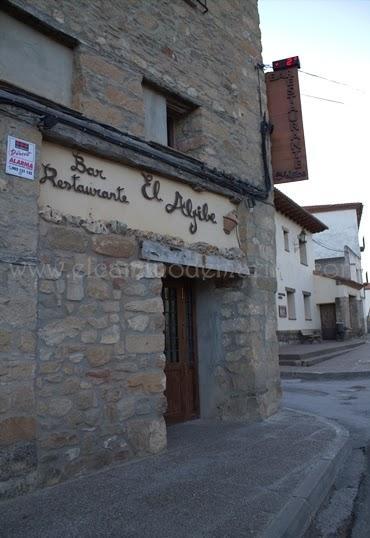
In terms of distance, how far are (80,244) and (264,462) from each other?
2.66 m

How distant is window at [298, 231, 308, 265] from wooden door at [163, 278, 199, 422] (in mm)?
15259

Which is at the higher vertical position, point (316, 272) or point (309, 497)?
point (316, 272)

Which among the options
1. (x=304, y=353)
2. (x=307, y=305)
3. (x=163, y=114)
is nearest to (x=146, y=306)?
(x=163, y=114)

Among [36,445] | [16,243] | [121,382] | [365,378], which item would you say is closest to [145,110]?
[16,243]

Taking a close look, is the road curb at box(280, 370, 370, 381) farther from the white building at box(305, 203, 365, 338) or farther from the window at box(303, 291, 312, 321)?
the white building at box(305, 203, 365, 338)

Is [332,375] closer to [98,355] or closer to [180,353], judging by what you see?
[180,353]

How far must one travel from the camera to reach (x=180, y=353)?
6391 mm

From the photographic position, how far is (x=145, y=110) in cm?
558

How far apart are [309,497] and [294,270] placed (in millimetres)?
16620

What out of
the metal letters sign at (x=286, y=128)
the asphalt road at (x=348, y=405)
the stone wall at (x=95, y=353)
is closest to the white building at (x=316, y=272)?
the asphalt road at (x=348, y=405)

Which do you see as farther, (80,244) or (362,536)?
(80,244)

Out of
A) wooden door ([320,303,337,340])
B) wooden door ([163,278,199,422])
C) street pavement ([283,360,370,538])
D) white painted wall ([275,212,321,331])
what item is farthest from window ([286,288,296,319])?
wooden door ([163,278,199,422])

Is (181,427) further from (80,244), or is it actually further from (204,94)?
(204,94)

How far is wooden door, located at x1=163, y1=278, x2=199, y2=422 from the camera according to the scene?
6.26 metres
